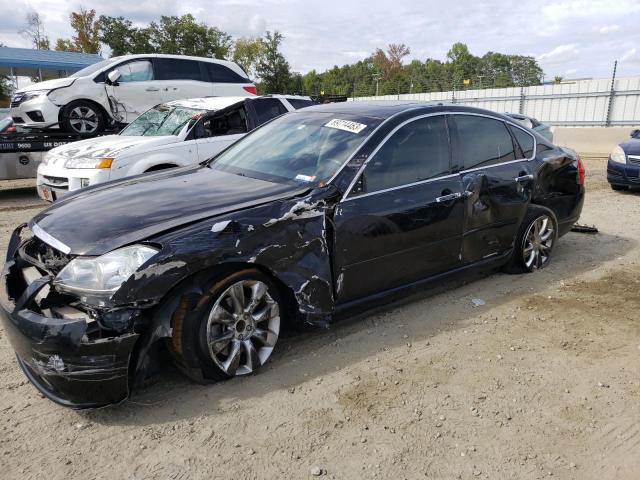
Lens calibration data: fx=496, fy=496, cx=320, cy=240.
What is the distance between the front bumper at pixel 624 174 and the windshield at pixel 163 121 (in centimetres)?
746

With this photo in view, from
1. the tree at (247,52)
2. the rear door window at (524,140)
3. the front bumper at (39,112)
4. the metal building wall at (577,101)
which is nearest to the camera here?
the rear door window at (524,140)

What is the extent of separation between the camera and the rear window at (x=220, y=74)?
10.8 metres

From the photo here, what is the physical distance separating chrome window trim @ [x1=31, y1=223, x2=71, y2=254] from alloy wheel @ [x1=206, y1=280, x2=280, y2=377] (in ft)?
2.86

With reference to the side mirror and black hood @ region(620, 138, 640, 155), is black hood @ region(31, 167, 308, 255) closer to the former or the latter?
the side mirror

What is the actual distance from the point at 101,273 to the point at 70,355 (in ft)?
1.42

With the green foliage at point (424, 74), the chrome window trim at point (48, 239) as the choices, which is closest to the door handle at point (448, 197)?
the chrome window trim at point (48, 239)

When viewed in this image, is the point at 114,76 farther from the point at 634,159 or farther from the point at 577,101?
the point at 577,101

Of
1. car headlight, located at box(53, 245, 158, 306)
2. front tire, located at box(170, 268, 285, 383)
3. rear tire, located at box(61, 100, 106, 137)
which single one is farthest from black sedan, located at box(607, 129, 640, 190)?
rear tire, located at box(61, 100, 106, 137)

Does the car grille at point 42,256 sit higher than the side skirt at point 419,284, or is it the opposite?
the car grille at point 42,256

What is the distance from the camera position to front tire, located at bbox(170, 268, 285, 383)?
110 inches

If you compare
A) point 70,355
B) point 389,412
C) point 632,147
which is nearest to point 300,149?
point 389,412

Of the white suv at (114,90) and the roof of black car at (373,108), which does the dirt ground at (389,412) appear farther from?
the white suv at (114,90)

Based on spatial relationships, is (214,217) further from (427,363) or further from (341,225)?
(427,363)

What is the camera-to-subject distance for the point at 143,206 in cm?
308
